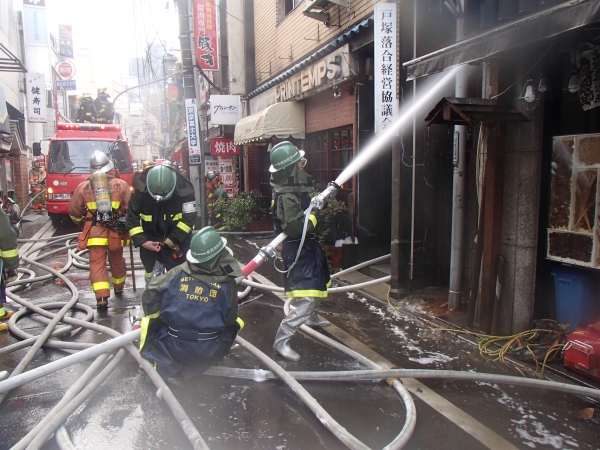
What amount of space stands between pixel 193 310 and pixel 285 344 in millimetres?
1222

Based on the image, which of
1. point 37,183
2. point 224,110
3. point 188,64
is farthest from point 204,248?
point 37,183

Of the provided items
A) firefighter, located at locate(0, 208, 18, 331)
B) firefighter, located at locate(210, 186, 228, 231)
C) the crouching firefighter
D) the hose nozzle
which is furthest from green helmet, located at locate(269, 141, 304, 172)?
firefighter, located at locate(210, 186, 228, 231)

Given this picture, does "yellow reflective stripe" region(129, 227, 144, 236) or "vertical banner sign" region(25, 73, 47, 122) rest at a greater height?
"vertical banner sign" region(25, 73, 47, 122)

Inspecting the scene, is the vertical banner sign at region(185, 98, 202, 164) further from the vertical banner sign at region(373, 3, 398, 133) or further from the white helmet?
the vertical banner sign at region(373, 3, 398, 133)

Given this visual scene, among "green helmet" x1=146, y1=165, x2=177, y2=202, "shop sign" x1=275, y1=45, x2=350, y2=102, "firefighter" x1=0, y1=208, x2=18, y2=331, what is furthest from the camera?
"shop sign" x1=275, y1=45, x2=350, y2=102

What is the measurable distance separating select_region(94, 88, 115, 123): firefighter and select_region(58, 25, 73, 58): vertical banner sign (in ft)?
129

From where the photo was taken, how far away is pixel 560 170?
470 cm

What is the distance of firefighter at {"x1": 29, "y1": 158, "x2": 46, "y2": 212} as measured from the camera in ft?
73.8

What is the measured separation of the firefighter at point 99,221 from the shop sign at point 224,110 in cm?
906

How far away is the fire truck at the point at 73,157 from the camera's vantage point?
1412 centimetres

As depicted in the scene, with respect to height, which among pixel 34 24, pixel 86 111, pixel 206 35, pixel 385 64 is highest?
pixel 34 24

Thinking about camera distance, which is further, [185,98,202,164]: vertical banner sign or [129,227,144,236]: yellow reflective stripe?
[185,98,202,164]: vertical banner sign

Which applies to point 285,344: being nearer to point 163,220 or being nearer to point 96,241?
point 163,220

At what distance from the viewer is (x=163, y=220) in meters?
5.64
